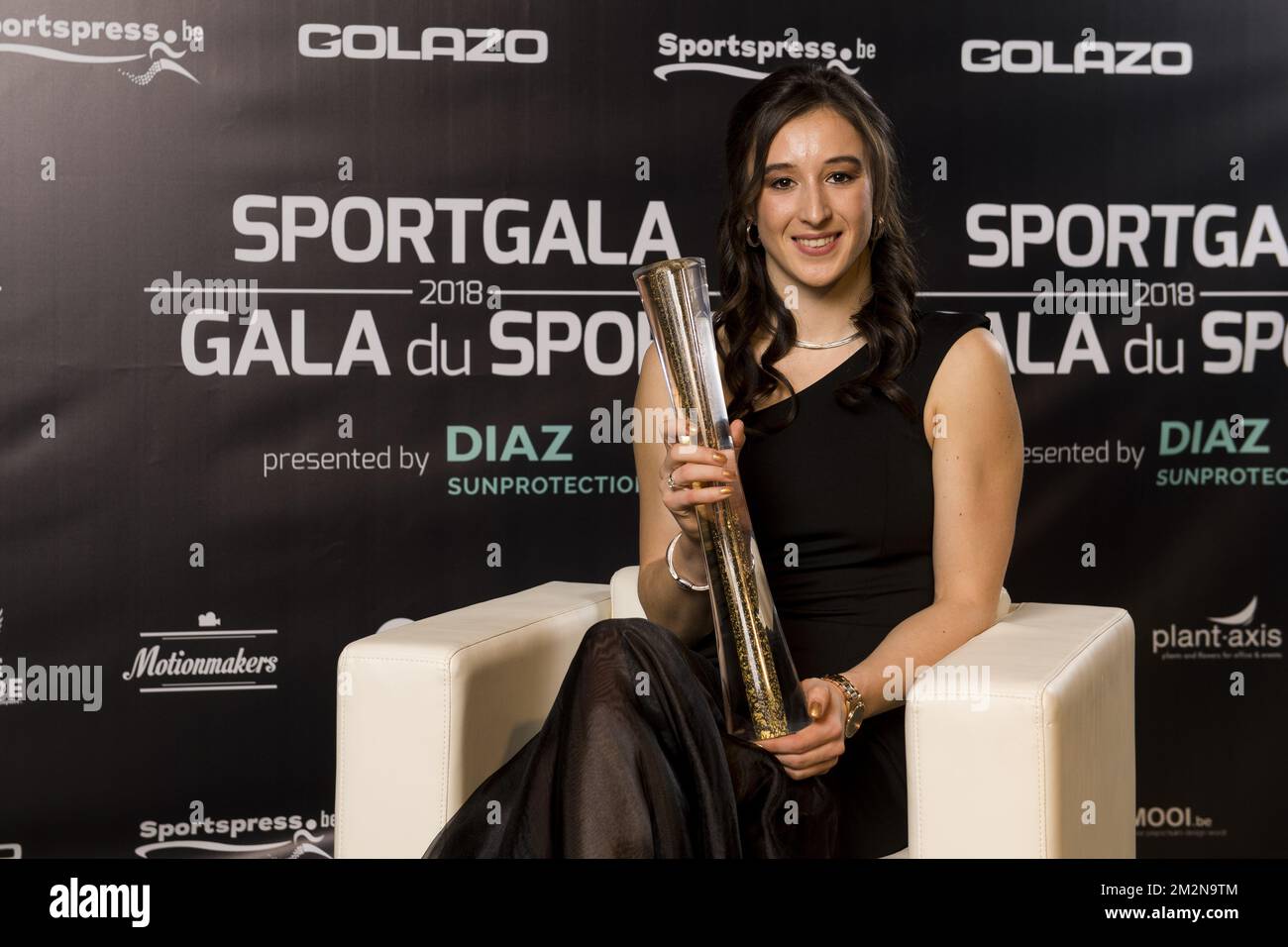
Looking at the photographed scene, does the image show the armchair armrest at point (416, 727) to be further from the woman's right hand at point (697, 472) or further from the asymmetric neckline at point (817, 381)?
the asymmetric neckline at point (817, 381)

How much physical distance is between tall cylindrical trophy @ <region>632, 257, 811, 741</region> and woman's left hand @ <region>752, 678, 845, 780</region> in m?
0.01

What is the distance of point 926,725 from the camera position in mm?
1562

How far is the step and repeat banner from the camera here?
8.47ft

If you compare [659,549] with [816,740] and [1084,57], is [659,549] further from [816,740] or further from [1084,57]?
[1084,57]

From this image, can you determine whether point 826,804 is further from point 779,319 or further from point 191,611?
point 191,611

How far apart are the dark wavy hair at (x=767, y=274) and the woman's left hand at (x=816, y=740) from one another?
47cm

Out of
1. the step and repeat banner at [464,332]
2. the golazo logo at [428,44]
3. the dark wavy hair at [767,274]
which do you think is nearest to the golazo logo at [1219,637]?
the step and repeat banner at [464,332]

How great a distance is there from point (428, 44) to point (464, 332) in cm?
63

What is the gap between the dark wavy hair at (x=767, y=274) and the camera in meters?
1.86

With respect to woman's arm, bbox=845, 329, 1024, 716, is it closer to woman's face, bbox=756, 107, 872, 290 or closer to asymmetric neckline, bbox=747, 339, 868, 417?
asymmetric neckline, bbox=747, 339, 868, 417

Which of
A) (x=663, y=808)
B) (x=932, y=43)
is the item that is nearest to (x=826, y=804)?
(x=663, y=808)

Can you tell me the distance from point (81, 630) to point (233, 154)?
1.06m
